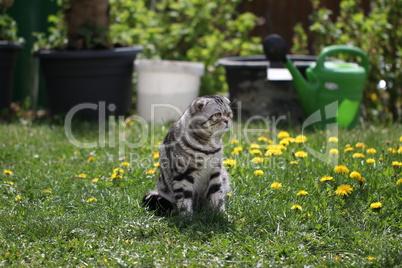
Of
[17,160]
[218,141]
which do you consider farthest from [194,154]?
[17,160]

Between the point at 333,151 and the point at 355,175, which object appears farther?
the point at 333,151

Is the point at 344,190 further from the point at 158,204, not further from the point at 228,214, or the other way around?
the point at 158,204

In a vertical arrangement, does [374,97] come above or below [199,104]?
below

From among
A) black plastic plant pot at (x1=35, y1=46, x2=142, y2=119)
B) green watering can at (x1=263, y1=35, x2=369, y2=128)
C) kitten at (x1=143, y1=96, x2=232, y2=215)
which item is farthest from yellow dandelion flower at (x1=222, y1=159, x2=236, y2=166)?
black plastic plant pot at (x1=35, y1=46, x2=142, y2=119)

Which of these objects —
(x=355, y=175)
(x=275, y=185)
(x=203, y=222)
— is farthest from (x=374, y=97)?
(x=203, y=222)

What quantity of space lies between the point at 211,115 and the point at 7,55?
3764mm

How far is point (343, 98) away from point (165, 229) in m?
2.90

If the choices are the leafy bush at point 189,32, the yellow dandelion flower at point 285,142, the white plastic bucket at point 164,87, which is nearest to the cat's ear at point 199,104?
the yellow dandelion flower at point 285,142

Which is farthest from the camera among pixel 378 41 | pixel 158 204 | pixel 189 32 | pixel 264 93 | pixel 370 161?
pixel 189 32

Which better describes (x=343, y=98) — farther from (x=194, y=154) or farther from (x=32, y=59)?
(x=32, y=59)

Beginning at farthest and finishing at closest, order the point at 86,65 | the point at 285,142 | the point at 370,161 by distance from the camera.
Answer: the point at 86,65, the point at 285,142, the point at 370,161

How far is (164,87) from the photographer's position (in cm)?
603

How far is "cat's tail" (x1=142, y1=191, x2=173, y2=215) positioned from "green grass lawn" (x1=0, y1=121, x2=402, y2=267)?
0.06 m

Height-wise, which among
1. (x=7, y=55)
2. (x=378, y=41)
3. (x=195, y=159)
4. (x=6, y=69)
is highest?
(x=378, y=41)
